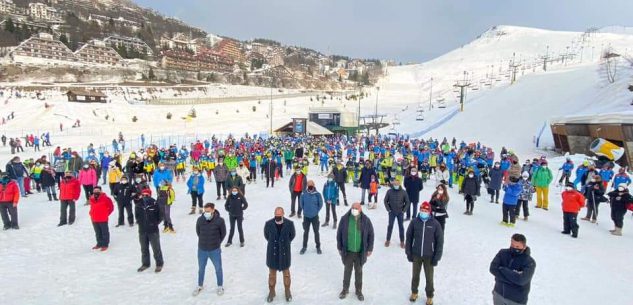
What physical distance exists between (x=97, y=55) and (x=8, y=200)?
10095 centimetres

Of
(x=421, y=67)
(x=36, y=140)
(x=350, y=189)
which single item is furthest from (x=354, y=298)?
(x=421, y=67)

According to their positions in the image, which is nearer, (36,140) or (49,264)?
(49,264)

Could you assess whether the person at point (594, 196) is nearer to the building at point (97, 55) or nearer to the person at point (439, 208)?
the person at point (439, 208)

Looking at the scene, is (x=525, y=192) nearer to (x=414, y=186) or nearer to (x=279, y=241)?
(x=414, y=186)

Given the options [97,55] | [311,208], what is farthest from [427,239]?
[97,55]

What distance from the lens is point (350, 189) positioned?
49.6ft

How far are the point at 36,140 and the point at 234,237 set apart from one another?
2620 centimetres

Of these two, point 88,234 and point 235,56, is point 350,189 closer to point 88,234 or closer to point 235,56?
point 88,234

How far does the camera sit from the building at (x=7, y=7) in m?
127

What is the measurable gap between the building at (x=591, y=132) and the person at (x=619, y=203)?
1222 centimetres

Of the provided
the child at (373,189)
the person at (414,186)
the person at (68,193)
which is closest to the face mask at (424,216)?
the person at (414,186)

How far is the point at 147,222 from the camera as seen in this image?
→ 271 inches

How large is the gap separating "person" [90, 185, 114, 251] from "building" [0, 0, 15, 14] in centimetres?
15869

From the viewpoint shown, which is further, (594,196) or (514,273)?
(594,196)
